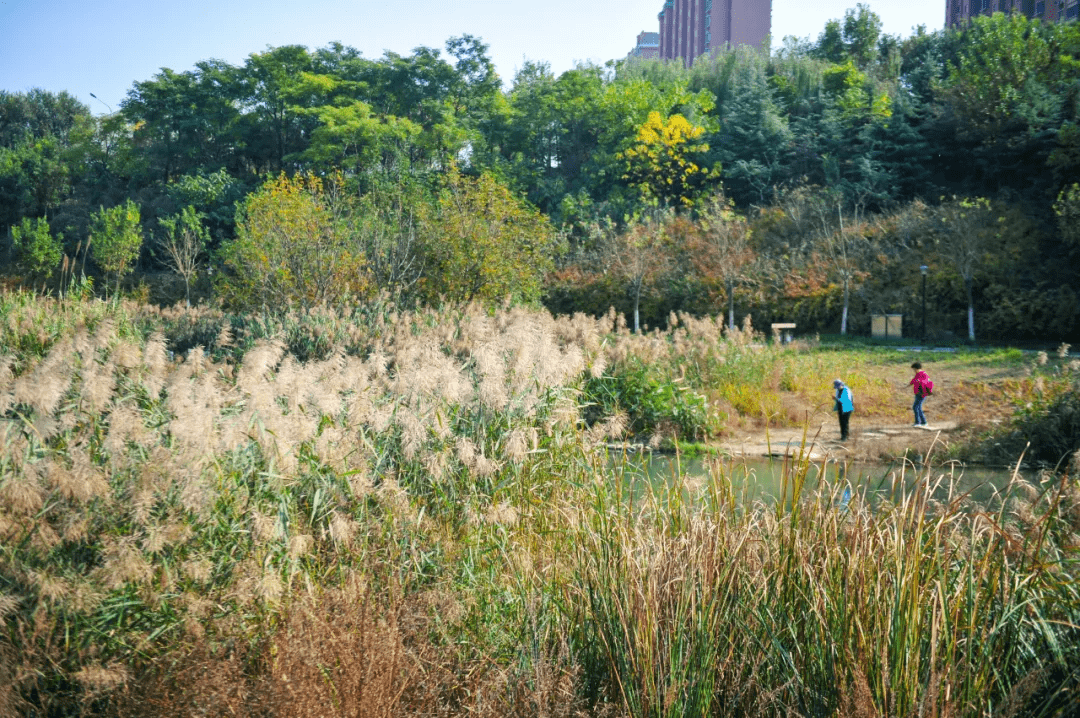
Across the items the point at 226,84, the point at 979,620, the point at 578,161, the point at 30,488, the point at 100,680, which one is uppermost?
the point at 226,84

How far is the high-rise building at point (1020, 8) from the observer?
33938mm

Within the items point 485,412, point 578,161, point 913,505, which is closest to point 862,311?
point 578,161

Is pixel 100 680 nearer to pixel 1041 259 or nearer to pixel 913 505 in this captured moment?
pixel 913 505

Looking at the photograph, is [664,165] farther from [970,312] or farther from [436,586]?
[436,586]

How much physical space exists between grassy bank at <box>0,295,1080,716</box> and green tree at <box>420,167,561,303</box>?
11.5 m

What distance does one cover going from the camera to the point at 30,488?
2.80 meters

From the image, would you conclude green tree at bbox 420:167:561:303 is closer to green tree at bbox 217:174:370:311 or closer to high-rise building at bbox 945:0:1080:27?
green tree at bbox 217:174:370:311

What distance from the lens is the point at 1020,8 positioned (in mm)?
37812

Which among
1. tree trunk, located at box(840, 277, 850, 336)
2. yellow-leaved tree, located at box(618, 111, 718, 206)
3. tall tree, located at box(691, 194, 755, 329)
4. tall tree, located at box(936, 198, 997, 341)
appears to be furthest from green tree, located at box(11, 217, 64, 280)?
tall tree, located at box(936, 198, 997, 341)

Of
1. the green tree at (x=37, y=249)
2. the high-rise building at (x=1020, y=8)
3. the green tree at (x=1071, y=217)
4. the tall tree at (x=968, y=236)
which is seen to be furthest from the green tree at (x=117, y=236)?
the high-rise building at (x=1020, y=8)

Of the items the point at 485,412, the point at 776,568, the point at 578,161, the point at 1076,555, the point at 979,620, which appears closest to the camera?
the point at 979,620

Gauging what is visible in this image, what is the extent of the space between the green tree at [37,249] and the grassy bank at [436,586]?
31.9 meters

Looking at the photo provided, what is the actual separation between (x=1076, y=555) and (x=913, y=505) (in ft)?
3.45

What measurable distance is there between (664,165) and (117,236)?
796 inches
